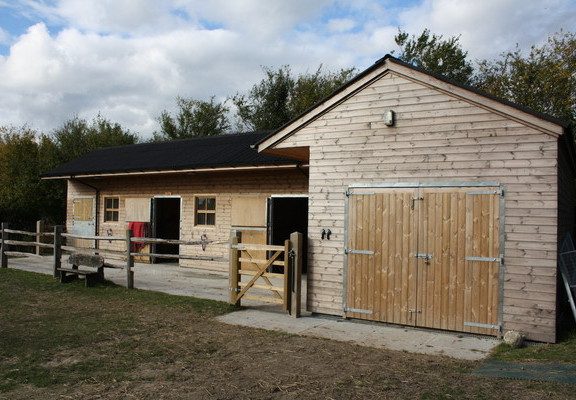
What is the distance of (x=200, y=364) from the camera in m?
6.24

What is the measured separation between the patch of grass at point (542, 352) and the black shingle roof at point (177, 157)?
7325 mm

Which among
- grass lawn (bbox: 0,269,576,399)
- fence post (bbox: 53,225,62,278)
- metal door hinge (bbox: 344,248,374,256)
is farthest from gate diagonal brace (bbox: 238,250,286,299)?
fence post (bbox: 53,225,62,278)

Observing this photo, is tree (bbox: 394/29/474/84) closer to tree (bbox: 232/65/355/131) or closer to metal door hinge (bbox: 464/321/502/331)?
tree (bbox: 232/65/355/131)

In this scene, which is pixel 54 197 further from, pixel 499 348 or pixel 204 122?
pixel 499 348

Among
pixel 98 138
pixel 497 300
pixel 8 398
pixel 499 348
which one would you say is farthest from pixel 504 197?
pixel 98 138

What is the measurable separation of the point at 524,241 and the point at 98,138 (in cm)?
3248

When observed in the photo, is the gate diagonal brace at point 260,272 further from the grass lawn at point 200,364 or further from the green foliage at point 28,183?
the green foliage at point 28,183

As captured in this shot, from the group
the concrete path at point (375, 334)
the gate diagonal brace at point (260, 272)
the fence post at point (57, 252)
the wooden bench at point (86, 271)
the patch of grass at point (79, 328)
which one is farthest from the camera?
the fence post at point (57, 252)

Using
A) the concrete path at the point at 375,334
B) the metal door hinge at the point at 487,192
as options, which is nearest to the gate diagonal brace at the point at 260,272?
the concrete path at the point at 375,334

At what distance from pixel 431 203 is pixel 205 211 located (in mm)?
8916

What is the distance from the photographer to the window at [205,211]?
15406mm

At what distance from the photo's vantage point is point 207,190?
608 inches

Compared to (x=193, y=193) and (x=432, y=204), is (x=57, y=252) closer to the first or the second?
(x=193, y=193)

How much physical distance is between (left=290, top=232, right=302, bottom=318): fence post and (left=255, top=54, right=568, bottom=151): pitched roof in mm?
2015
